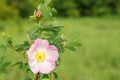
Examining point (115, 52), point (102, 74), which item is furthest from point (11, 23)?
point (102, 74)

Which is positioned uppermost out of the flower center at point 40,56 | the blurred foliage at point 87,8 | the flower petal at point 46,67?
the flower center at point 40,56

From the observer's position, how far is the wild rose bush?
137 cm

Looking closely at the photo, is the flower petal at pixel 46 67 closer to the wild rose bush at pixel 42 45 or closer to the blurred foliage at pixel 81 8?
the wild rose bush at pixel 42 45

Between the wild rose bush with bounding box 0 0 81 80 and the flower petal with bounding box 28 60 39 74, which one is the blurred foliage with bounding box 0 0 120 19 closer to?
the wild rose bush with bounding box 0 0 81 80

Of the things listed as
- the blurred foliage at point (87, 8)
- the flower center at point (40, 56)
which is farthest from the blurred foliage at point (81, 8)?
the flower center at point (40, 56)

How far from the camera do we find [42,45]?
4.49ft

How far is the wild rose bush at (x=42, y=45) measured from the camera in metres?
1.37

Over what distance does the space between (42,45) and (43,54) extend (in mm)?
35

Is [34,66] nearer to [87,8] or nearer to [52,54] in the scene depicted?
[52,54]

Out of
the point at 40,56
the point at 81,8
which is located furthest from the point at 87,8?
the point at 40,56

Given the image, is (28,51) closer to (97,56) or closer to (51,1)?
(51,1)

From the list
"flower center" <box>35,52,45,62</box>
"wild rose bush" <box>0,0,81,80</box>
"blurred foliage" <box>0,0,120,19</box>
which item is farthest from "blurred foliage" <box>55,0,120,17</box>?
"flower center" <box>35,52,45,62</box>

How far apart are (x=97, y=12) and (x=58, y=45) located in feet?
46.8

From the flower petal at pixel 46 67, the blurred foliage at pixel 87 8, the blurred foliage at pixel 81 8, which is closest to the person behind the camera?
the flower petal at pixel 46 67
